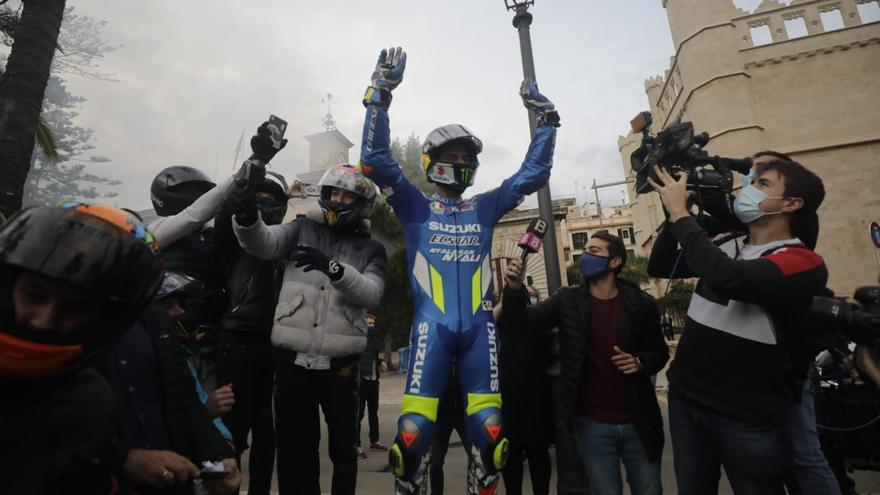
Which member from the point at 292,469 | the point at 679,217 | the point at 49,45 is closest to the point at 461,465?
the point at 292,469

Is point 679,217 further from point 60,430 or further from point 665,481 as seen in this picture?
point 665,481

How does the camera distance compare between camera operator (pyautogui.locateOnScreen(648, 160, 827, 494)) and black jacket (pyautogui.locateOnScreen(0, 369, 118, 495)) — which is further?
camera operator (pyautogui.locateOnScreen(648, 160, 827, 494))

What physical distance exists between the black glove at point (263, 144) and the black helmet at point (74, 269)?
1.37 metres

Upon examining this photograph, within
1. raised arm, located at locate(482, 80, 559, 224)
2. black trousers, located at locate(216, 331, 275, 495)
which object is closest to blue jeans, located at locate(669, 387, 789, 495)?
raised arm, located at locate(482, 80, 559, 224)

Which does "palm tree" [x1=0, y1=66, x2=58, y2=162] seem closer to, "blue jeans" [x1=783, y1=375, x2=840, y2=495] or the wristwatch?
the wristwatch

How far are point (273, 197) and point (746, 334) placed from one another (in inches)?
128

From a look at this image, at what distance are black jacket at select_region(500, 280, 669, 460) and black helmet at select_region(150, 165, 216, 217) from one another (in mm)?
2398

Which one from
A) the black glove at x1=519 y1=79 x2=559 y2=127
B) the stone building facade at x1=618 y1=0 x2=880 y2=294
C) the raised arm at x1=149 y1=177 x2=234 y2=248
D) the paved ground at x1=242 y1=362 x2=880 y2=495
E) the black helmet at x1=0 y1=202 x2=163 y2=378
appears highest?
the stone building facade at x1=618 y1=0 x2=880 y2=294

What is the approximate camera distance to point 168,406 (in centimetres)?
165

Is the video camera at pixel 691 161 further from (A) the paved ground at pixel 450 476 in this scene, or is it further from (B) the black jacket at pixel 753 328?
(A) the paved ground at pixel 450 476

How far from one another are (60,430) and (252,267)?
7.12ft

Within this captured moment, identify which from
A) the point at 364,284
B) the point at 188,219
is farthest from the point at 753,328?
the point at 188,219

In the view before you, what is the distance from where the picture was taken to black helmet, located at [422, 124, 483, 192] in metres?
3.14

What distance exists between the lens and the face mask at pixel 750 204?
237 centimetres
